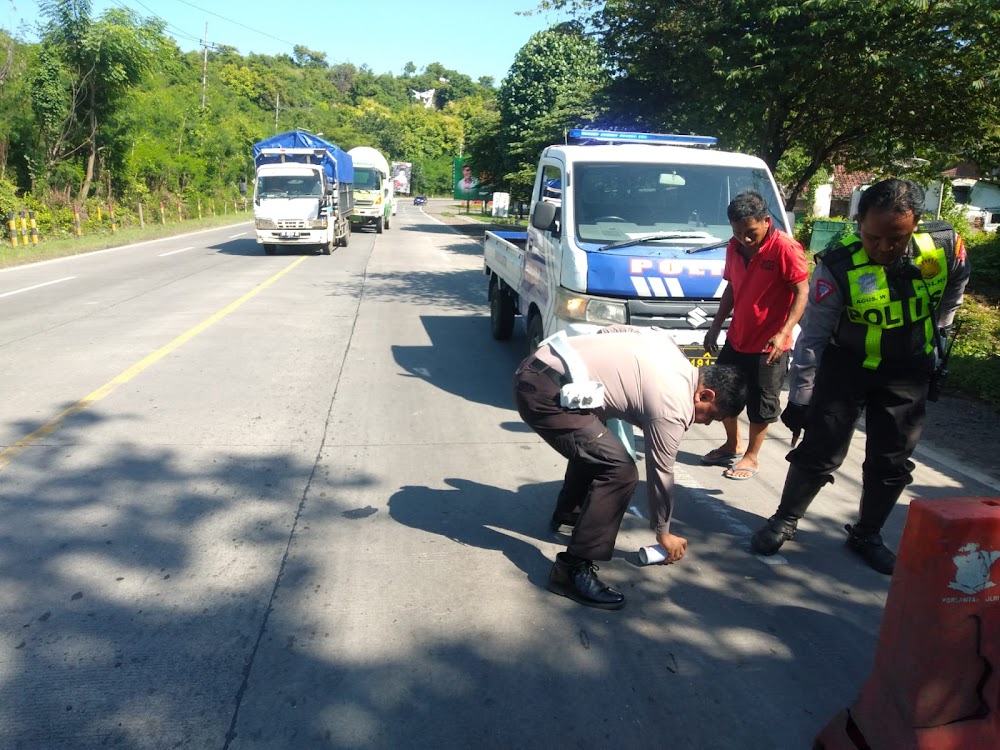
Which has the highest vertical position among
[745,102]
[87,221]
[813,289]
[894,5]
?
[894,5]

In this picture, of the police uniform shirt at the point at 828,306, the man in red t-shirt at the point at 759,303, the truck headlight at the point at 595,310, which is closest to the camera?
the police uniform shirt at the point at 828,306

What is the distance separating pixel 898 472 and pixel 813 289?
1.03m

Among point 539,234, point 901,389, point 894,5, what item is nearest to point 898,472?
point 901,389

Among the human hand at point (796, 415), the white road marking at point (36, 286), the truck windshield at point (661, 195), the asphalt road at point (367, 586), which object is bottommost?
the white road marking at point (36, 286)

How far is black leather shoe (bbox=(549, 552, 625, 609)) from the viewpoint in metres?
3.69

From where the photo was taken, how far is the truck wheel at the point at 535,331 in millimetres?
7141

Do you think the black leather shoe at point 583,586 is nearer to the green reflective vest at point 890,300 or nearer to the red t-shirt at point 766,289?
the green reflective vest at point 890,300

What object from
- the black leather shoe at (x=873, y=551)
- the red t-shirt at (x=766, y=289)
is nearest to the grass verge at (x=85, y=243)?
the red t-shirt at (x=766, y=289)

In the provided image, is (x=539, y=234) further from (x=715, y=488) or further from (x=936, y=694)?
(x=936, y=694)

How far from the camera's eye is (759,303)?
5117 millimetres

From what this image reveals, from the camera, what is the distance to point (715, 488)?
5.29 meters

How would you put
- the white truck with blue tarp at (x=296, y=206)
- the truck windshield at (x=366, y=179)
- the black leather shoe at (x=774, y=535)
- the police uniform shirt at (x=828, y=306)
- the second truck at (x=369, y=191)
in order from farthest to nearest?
the truck windshield at (x=366, y=179)
the second truck at (x=369, y=191)
the white truck with blue tarp at (x=296, y=206)
the black leather shoe at (x=774, y=535)
the police uniform shirt at (x=828, y=306)

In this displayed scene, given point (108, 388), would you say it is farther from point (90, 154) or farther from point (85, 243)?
point (90, 154)

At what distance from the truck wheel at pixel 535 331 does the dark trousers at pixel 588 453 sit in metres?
3.33
